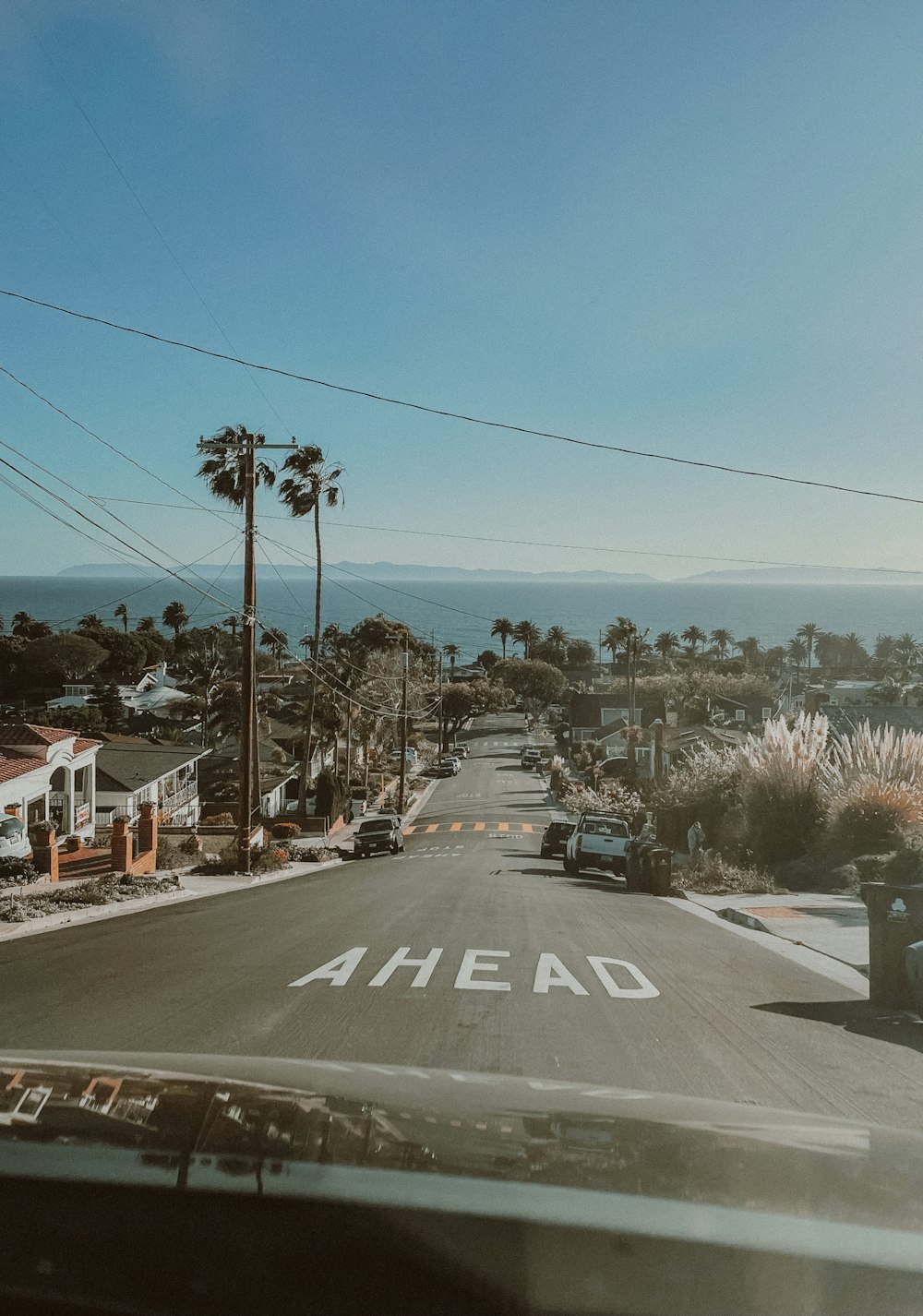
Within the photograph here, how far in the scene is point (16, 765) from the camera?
27.6m

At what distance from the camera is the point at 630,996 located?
8.55 m

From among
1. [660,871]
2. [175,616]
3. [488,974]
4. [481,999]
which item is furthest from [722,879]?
[175,616]

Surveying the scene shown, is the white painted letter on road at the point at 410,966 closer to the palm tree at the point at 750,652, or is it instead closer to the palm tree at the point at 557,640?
the palm tree at the point at 557,640

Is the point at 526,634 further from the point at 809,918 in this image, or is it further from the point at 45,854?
the point at 809,918

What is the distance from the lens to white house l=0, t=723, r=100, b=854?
27.4 metres

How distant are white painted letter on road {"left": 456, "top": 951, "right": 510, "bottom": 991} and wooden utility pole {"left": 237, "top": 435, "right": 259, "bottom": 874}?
14421 mm

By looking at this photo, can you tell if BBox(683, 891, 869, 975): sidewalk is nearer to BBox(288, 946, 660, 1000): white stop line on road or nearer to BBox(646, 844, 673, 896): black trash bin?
BBox(646, 844, 673, 896): black trash bin

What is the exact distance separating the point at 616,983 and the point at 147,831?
19629 millimetres

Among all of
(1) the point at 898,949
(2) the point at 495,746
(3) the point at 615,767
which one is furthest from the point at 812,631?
(1) the point at 898,949

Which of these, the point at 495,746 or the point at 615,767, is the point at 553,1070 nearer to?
the point at 615,767

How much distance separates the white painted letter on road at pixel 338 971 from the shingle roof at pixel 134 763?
97.5 feet

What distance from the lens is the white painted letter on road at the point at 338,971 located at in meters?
8.91

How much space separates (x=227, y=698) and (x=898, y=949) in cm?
4802

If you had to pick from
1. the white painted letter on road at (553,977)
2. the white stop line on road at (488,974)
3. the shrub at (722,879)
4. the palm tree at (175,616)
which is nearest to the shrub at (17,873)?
the white stop line on road at (488,974)
